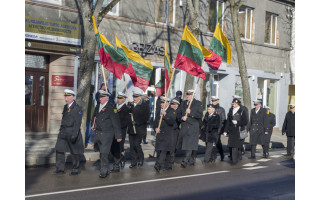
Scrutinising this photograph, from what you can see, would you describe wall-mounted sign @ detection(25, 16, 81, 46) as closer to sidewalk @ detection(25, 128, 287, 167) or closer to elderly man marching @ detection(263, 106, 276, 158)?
sidewalk @ detection(25, 128, 287, 167)

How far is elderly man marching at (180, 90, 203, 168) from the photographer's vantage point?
11973 mm

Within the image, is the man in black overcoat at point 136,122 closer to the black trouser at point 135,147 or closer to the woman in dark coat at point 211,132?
the black trouser at point 135,147

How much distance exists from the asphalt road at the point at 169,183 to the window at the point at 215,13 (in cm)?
1208

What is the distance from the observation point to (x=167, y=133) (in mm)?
11164

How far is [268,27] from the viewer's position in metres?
26.8

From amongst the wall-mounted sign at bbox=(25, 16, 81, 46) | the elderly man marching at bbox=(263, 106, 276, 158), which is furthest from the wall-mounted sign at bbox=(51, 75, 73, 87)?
the elderly man marching at bbox=(263, 106, 276, 158)

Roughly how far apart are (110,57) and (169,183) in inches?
145

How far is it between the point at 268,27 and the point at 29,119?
15491 mm

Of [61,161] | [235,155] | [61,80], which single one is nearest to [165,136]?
[61,161]

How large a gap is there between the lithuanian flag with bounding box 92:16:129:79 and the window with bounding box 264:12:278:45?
54.5 feet

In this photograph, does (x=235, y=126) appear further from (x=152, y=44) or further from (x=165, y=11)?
(x=165, y=11)
